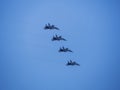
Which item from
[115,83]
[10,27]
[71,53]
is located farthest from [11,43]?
[115,83]

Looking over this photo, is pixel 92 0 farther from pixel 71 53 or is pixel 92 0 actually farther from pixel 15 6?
pixel 15 6

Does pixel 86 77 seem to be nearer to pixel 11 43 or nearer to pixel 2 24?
pixel 11 43

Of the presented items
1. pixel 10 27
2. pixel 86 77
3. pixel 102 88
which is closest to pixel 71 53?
pixel 86 77

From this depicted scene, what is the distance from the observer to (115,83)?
625 cm

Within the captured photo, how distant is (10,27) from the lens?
611cm

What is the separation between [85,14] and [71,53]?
3.60ft

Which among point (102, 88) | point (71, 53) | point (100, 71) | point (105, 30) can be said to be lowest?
point (102, 88)

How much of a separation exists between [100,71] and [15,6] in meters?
2.83

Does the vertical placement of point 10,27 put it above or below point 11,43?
above

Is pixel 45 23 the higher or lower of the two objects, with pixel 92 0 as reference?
lower

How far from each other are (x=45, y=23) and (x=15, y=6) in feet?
2.99

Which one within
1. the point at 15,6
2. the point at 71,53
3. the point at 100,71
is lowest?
the point at 100,71

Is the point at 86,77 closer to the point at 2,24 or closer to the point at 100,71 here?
the point at 100,71

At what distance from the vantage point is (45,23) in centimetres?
607
